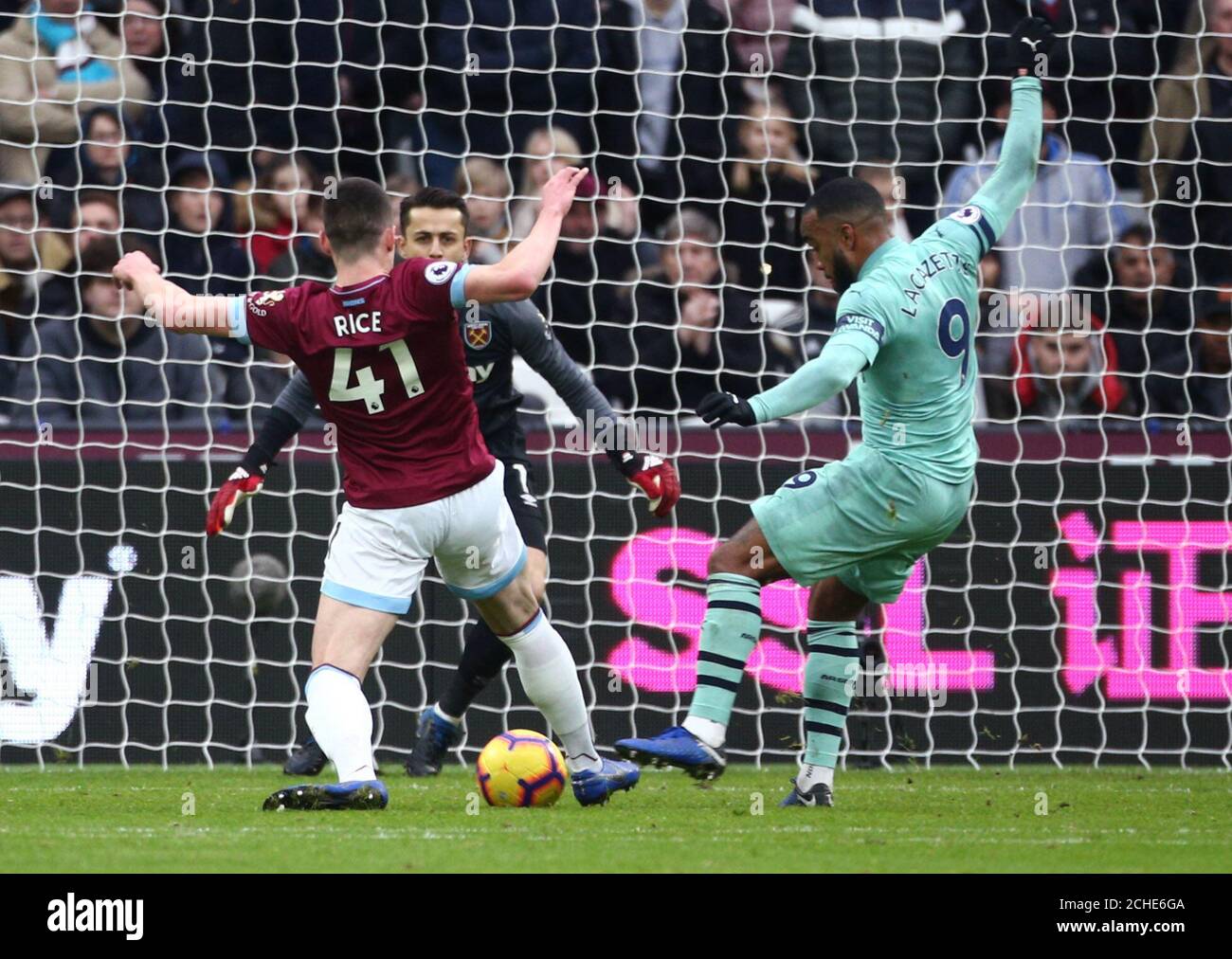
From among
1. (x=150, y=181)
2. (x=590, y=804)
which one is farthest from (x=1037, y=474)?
(x=150, y=181)

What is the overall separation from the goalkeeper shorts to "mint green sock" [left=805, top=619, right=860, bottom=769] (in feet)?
4.13

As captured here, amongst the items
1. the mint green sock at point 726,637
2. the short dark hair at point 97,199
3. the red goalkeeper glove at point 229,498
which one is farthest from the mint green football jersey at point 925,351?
the short dark hair at point 97,199

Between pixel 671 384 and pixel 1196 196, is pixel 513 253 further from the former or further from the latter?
pixel 1196 196

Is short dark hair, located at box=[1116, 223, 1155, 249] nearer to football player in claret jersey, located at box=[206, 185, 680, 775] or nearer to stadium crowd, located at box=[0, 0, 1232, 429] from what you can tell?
stadium crowd, located at box=[0, 0, 1232, 429]

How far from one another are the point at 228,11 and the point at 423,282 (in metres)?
5.31

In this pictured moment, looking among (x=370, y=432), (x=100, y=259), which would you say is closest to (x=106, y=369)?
(x=100, y=259)

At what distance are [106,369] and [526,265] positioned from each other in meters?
4.33

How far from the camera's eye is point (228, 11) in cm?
A: 1018

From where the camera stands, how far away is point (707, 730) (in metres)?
6.01

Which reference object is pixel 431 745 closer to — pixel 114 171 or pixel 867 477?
pixel 867 477

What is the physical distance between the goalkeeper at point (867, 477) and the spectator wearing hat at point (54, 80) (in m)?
4.58

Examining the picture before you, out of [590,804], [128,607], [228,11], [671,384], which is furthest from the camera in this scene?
[228,11]

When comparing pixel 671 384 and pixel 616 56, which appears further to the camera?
pixel 616 56

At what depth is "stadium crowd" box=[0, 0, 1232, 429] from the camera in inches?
359
